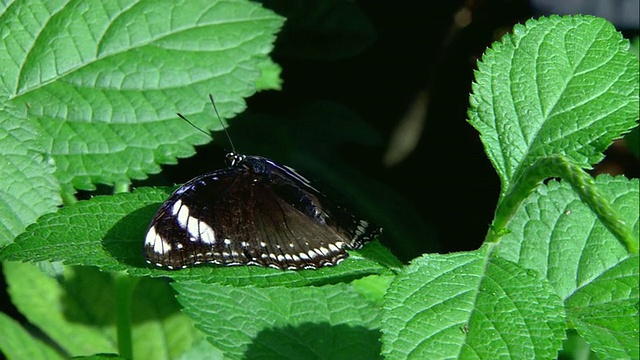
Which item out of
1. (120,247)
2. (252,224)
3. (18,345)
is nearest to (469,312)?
(252,224)

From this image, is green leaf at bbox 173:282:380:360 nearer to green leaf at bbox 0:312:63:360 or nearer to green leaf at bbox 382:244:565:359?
green leaf at bbox 382:244:565:359

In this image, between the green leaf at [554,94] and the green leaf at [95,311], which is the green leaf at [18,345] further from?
the green leaf at [554,94]

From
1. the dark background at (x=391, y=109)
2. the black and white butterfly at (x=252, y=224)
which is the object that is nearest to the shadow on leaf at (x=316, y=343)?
the black and white butterfly at (x=252, y=224)

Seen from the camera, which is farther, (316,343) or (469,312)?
(316,343)

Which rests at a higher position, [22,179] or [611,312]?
[22,179]

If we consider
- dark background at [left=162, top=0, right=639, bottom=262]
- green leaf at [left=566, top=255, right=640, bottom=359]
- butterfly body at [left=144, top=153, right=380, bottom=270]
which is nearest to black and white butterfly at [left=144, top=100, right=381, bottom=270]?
butterfly body at [left=144, top=153, right=380, bottom=270]

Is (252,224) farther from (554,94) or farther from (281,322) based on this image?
(554,94)

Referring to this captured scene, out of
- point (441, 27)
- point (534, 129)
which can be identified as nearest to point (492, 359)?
point (534, 129)
